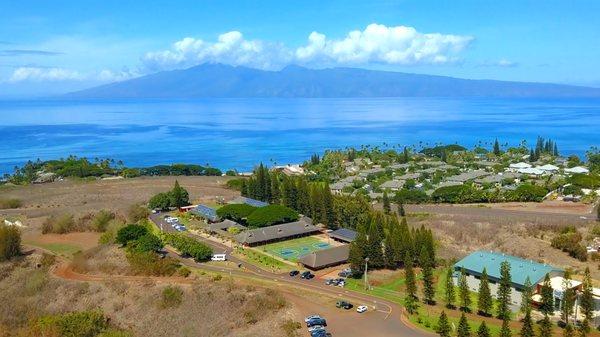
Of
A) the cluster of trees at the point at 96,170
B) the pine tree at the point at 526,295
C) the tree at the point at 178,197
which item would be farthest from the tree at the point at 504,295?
the cluster of trees at the point at 96,170

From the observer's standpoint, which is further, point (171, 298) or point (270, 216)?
point (270, 216)

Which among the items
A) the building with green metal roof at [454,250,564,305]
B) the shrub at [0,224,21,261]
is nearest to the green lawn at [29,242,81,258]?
the shrub at [0,224,21,261]

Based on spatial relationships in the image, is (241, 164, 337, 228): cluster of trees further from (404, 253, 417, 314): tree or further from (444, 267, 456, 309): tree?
(444, 267, 456, 309): tree

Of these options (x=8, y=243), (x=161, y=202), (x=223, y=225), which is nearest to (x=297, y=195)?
(x=223, y=225)

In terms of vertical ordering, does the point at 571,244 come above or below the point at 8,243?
below

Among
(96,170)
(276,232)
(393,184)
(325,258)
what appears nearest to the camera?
(325,258)

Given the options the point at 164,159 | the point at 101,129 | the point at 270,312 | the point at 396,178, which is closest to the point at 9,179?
the point at 164,159

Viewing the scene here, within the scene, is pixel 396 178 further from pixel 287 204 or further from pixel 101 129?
pixel 101 129

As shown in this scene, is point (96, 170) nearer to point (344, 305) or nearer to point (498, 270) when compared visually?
point (344, 305)
